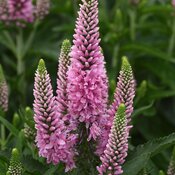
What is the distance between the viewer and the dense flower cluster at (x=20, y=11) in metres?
6.06

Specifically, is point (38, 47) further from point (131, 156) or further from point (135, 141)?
point (131, 156)

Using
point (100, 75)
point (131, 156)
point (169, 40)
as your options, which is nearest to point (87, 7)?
point (100, 75)

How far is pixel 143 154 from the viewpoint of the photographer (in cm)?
364

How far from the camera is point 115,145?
3352 mm

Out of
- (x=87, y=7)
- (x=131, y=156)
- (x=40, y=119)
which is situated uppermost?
(x=87, y=7)

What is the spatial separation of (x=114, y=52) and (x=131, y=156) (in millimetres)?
3186

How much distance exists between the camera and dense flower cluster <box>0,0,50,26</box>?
19.9 ft

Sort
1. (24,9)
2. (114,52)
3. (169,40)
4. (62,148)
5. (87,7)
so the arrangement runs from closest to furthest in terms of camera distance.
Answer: (87,7) → (62,148) → (24,9) → (114,52) → (169,40)

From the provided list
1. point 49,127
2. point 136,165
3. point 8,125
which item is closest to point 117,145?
point 136,165

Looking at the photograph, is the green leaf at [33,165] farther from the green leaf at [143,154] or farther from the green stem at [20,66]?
the green stem at [20,66]

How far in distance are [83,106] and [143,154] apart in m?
0.53

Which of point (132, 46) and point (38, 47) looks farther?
point (38, 47)

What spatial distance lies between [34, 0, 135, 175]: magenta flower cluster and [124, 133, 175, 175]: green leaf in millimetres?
162

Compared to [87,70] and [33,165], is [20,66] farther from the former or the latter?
[87,70]
